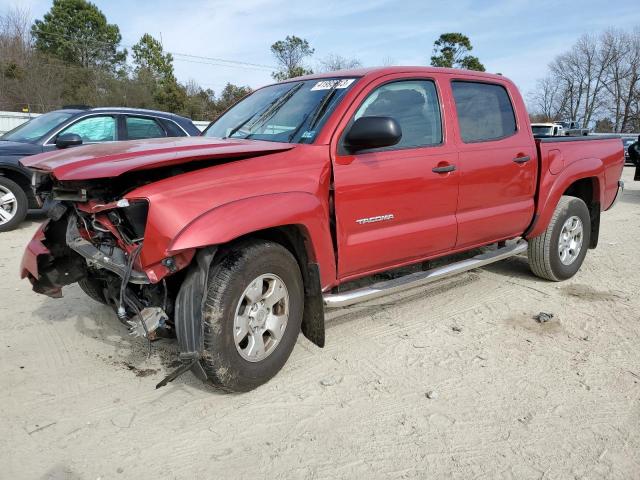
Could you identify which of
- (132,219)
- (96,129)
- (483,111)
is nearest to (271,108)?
(132,219)

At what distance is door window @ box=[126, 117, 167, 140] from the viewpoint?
7.42 m

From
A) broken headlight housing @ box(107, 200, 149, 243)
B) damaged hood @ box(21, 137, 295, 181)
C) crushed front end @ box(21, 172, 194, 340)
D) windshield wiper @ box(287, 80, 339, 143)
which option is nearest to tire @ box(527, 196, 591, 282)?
windshield wiper @ box(287, 80, 339, 143)

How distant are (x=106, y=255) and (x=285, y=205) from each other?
1.05 metres

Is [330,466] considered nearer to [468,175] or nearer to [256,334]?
[256,334]

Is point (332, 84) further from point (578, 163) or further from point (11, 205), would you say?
point (11, 205)

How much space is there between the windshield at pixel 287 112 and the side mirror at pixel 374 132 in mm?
274

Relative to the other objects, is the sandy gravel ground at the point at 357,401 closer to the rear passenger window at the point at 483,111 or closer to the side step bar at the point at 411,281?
the side step bar at the point at 411,281

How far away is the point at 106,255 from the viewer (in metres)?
2.86

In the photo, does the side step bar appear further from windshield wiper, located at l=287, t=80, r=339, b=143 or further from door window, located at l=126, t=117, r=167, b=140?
door window, located at l=126, t=117, r=167, b=140

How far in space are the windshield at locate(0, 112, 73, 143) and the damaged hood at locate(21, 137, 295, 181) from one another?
4750 mm

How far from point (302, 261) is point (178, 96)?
1488 inches

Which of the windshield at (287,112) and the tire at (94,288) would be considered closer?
the windshield at (287,112)

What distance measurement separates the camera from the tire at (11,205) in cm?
698

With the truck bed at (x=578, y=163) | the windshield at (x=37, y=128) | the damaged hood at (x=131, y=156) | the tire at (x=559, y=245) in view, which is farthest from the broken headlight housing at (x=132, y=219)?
the windshield at (x=37, y=128)
